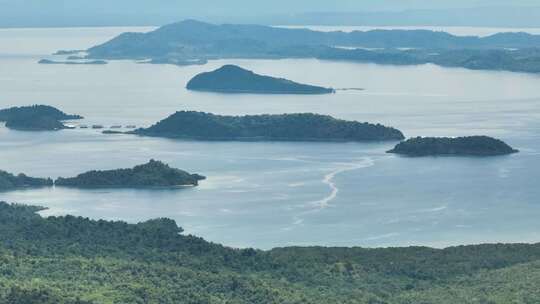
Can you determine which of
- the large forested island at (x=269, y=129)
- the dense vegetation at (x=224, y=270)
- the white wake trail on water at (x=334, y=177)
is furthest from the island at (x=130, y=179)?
the large forested island at (x=269, y=129)

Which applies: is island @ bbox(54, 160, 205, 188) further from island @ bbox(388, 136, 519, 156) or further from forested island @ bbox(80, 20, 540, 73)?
forested island @ bbox(80, 20, 540, 73)

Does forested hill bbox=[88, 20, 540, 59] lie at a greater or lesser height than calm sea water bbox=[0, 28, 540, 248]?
greater

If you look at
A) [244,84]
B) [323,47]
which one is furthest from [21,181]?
[323,47]

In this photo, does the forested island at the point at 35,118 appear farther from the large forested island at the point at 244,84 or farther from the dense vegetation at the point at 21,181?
the large forested island at the point at 244,84

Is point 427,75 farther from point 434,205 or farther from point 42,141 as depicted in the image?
point 434,205

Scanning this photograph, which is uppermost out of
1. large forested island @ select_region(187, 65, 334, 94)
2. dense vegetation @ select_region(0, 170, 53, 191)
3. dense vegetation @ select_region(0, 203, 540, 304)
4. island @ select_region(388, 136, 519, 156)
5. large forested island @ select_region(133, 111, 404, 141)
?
large forested island @ select_region(187, 65, 334, 94)

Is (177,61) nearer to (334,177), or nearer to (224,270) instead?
(334,177)

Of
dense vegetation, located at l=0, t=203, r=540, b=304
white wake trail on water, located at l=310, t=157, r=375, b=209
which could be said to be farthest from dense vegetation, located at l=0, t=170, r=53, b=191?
dense vegetation, located at l=0, t=203, r=540, b=304

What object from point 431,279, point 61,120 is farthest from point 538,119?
point 431,279
